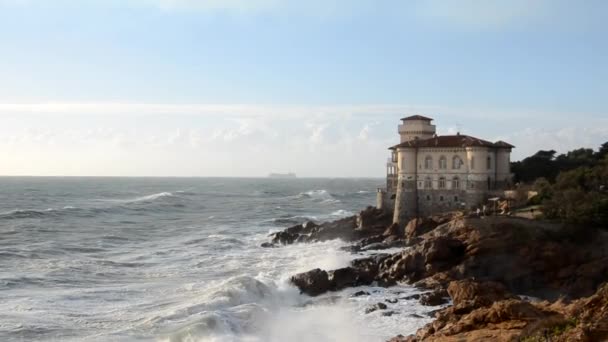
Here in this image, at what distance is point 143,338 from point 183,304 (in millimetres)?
5177

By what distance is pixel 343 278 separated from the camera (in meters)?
34.0

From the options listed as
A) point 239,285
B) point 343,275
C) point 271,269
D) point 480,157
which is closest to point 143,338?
point 239,285

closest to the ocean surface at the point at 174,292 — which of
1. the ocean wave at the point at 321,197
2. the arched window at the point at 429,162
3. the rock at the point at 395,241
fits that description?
the rock at the point at 395,241

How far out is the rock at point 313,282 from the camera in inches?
1292

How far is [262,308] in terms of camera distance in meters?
29.5

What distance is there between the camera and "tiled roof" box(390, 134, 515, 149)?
50.0 meters

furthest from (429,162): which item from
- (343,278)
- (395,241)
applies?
(343,278)

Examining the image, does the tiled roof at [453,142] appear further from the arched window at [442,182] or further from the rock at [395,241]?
the rock at [395,241]

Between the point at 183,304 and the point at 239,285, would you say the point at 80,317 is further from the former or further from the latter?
the point at 239,285

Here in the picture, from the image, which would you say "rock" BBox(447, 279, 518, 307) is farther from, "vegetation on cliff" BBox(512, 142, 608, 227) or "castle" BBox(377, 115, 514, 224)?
"castle" BBox(377, 115, 514, 224)

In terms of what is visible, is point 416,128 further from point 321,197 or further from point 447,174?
point 321,197

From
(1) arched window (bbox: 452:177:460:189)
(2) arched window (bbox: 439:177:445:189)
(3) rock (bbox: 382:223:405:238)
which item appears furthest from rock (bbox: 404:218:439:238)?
(1) arched window (bbox: 452:177:460:189)

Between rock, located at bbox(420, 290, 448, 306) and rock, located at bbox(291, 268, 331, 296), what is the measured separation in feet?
17.5

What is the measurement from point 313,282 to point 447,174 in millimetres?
21276
